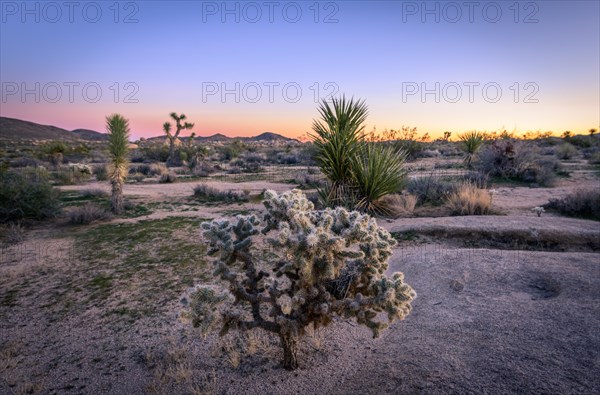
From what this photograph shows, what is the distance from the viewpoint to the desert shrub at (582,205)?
7.62 m

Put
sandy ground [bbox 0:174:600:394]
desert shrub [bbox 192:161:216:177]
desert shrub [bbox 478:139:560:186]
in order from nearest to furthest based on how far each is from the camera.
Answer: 1. sandy ground [bbox 0:174:600:394]
2. desert shrub [bbox 478:139:560:186]
3. desert shrub [bbox 192:161:216:177]

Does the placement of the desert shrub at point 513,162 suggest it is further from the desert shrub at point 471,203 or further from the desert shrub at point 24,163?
the desert shrub at point 24,163

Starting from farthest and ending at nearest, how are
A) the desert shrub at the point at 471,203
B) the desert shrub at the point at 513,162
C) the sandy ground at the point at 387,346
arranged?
1. the desert shrub at the point at 513,162
2. the desert shrub at the point at 471,203
3. the sandy ground at the point at 387,346

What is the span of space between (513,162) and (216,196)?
1233 centimetres

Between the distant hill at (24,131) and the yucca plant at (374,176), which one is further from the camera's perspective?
the distant hill at (24,131)

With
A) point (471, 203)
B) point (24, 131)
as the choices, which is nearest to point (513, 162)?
point (471, 203)

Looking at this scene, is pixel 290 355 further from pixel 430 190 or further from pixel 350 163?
pixel 430 190

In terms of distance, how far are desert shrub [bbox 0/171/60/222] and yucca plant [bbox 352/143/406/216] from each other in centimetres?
797

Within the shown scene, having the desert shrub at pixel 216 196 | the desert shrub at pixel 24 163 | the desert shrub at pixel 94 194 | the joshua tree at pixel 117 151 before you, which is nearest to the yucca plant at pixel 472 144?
the desert shrub at pixel 216 196

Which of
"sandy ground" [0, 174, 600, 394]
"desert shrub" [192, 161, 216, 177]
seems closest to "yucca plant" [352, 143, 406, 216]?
"sandy ground" [0, 174, 600, 394]

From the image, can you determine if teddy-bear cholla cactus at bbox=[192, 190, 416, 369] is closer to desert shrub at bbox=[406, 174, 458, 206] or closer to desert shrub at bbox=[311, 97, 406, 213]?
desert shrub at bbox=[311, 97, 406, 213]

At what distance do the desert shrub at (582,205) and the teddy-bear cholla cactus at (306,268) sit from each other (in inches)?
301

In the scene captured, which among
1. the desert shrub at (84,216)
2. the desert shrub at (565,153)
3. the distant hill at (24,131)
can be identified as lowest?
the desert shrub at (84,216)

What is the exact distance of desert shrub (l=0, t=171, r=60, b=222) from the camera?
802cm
